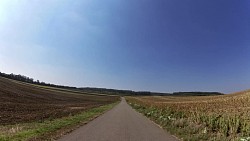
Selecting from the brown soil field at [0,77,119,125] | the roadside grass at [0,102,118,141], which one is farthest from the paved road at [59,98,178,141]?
the brown soil field at [0,77,119,125]

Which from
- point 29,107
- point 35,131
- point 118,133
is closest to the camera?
point 118,133

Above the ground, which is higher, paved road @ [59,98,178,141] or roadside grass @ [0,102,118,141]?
paved road @ [59,98,178,141]

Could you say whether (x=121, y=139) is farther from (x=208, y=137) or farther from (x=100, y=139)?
(x=208, y=137)

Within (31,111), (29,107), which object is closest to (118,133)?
(31,111)

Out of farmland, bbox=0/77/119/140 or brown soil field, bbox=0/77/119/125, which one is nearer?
farmland, bbox=0/77/119/140

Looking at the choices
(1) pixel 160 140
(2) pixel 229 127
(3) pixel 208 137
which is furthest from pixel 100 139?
(2) pixel 229 127

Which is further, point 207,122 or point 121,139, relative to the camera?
point 207,122

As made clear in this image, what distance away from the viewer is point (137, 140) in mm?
12219

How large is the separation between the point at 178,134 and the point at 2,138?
8.32m

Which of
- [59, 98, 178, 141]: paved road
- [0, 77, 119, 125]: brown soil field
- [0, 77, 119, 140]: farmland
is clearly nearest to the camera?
[59, 98, 178, 141]: paved road

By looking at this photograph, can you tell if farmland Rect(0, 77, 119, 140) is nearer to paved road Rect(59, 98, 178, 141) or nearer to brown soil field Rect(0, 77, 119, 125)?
brown soil field Rect(0, 77, 119, 125)

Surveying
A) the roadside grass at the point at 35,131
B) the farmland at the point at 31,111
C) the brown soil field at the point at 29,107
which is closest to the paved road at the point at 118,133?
the roadside grass at the point at 35,131

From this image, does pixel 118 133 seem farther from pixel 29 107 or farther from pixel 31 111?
pixel 29 107

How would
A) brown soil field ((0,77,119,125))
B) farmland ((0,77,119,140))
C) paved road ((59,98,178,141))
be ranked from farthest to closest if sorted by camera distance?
brown soil field ((0,77,119,125))
farmland ((0,77,119,140))
paved road ((59,98,178,141))
